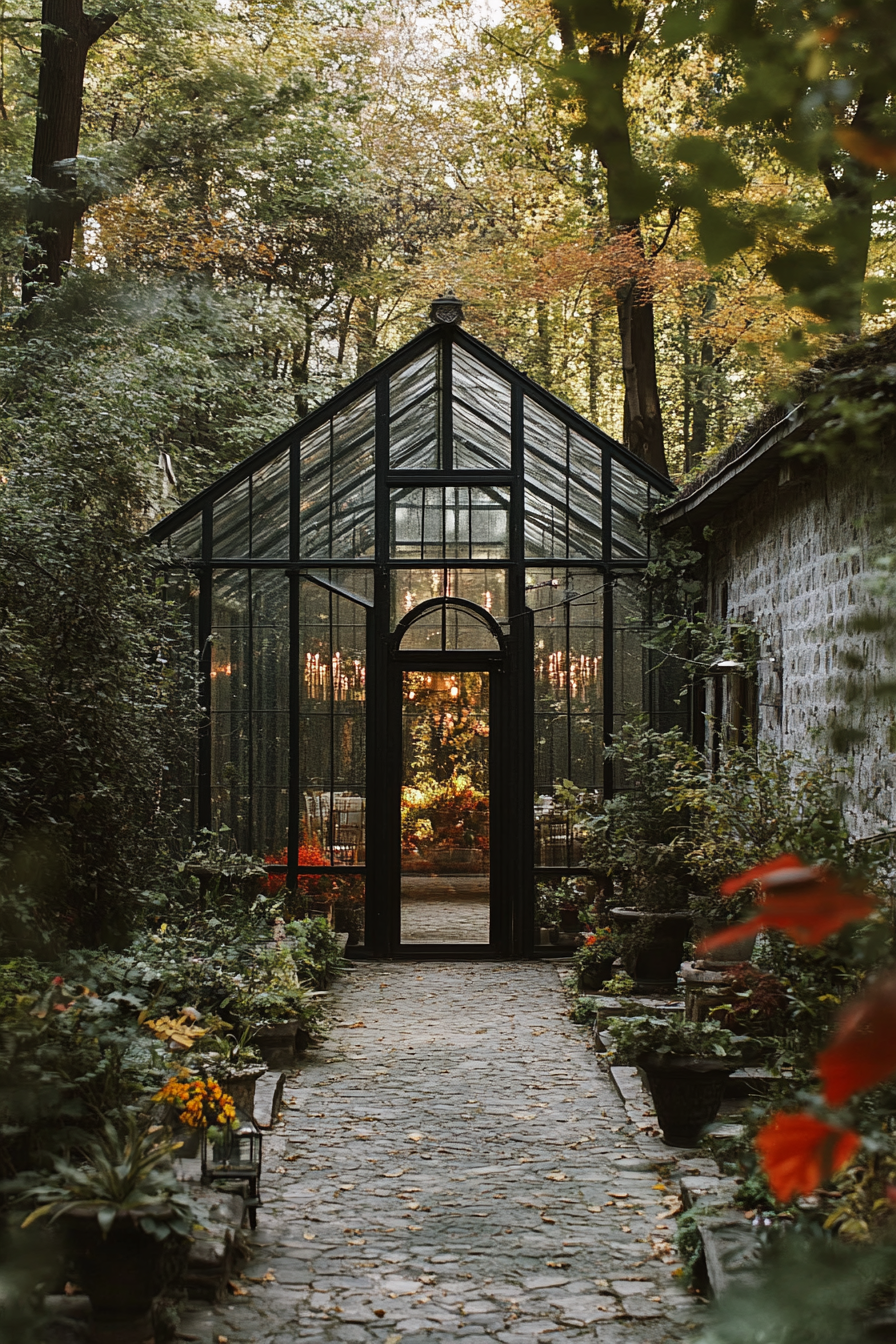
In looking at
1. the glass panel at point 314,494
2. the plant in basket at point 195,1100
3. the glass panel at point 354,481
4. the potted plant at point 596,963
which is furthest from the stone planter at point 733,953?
the glass panel at point 314,494

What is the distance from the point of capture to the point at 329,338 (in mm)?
19281

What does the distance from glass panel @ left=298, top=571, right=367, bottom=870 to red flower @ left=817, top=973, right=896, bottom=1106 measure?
10.1m

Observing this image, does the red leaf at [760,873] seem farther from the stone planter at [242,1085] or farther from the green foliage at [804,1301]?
the stone planter at [242,1085]

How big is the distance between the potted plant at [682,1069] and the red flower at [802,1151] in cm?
503

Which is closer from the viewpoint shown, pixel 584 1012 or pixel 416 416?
pixel 584 1012

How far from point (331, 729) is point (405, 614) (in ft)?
3.98

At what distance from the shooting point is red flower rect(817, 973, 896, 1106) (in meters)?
0.66

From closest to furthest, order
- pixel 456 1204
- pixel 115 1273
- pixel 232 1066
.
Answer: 1. pixel 115 1273
2. pixel 456 1204
3. pixel 232 1066

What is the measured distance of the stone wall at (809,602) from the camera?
19.2 feet

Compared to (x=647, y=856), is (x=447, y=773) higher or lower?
higher

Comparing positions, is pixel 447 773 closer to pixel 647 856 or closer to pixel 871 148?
pixel 647 856

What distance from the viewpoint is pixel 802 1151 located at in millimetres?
693

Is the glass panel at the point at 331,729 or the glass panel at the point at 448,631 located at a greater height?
the glass panel at the point at 448,631

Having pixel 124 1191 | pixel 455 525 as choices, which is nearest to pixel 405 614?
pixel 455 525
